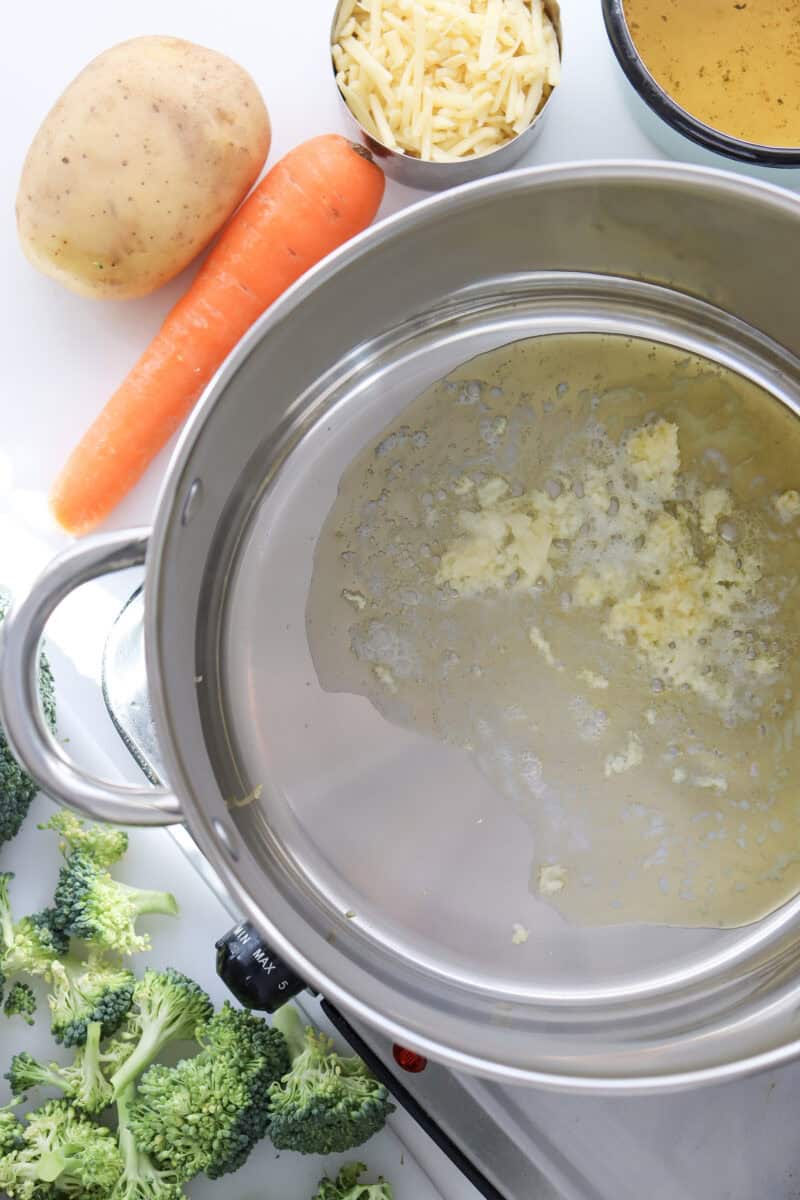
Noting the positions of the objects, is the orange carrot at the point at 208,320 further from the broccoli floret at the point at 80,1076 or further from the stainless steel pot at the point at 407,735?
the broccoli floret at the point at 80,1076

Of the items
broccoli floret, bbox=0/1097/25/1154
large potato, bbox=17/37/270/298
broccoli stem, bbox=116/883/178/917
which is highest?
large potato, bbox=17/37/270/298

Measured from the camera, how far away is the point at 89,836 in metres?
0.88

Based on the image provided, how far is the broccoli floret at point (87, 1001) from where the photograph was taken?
87 cm

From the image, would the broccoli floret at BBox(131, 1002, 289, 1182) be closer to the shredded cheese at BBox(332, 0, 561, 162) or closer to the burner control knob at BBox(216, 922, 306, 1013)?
the burner control knob at BBox(216, 922, 306, 1013)

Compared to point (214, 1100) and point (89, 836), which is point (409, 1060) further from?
point (89, 836)

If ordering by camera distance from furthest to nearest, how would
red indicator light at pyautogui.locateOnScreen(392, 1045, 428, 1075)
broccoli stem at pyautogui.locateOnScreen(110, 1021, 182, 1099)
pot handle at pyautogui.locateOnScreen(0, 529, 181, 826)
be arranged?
broccoli stem at pyautogui.locateOnScreen(110, 1021, 182, 1099)
red indicator light at pyautogui.locateOnScreen(392, 1045, 428, 1075)
pot handle at pyautogui.locateOnScreen(0, 529, 181, 826)

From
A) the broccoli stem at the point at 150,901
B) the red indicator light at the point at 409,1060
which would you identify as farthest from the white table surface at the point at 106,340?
the red indicator light at the point at 409,1060

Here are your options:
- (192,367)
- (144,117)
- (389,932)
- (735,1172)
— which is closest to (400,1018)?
(389,932)

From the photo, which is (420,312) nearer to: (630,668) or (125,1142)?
(630,668)

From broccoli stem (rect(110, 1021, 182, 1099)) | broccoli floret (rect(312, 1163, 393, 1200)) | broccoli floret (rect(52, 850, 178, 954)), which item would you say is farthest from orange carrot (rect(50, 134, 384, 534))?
broccoli floret (rect(312, 1163, 393, 1200))

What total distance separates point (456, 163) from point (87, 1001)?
28.4 inches

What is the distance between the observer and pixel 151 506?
0.94 metres

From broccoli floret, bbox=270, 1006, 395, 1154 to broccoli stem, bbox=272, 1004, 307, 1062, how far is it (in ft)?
0.04

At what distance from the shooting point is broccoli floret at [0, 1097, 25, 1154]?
848 millimetres
